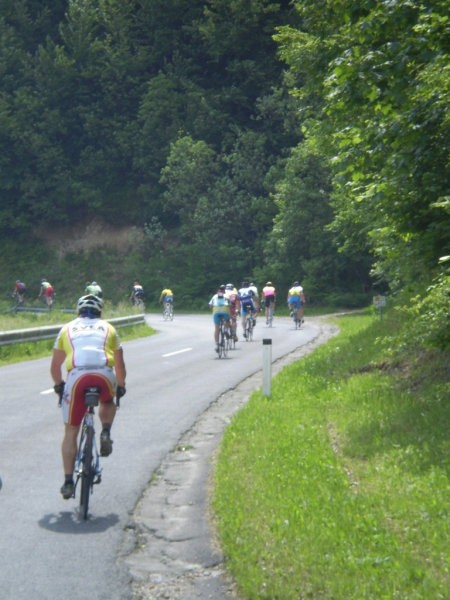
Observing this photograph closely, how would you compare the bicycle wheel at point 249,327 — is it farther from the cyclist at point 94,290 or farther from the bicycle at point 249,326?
the cyclist at point 94,290

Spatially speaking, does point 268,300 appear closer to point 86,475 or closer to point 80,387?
point 80,387

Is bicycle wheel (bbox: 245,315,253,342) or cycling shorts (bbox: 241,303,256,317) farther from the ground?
cycling shorts (bbox: 241,303,256,317)

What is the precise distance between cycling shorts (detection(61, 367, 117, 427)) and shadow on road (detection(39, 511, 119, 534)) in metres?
0.76

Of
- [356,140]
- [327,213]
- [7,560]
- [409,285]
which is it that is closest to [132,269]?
[327,213]

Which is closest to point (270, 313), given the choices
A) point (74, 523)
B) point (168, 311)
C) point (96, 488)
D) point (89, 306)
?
point (168, 311)

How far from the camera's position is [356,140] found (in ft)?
39.4

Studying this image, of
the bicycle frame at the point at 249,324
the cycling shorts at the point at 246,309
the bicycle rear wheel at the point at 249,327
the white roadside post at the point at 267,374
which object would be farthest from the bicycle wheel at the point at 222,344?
the white roadside post at the point at 267,374

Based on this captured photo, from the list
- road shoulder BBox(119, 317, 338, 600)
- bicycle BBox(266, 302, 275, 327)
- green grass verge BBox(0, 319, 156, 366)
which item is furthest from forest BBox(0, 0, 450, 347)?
road shoulder BBox(119, 317, 338, 600)

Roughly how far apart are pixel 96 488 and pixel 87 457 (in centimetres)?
136

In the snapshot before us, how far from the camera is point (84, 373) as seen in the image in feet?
28.3

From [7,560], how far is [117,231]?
2534 inches

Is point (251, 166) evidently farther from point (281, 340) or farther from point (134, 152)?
point (281, 340)

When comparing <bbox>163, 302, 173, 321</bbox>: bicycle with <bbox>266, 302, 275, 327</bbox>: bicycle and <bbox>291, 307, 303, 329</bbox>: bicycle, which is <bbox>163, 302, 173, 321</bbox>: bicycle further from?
<bbox>291, 307, 303, 329</bbox>: bicycle

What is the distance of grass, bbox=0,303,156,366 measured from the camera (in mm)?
25391
